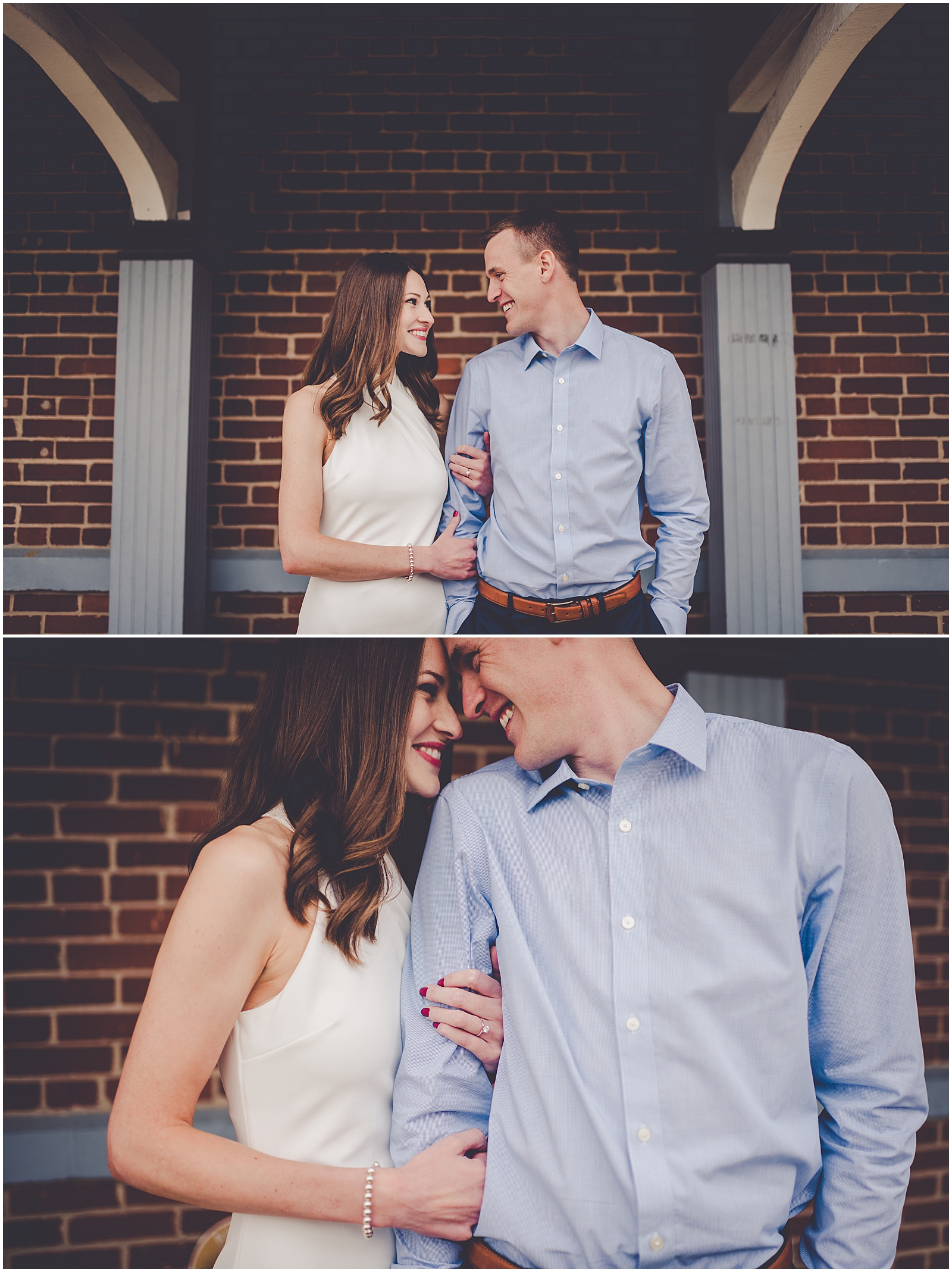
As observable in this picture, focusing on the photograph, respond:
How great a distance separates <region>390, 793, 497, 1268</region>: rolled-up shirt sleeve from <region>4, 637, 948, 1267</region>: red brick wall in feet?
3.36

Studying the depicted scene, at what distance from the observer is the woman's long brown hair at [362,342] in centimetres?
177

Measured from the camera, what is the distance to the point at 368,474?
1.78 metres

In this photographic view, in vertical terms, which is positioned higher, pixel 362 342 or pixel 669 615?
pixel 362 342

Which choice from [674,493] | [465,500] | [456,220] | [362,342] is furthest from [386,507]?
[456,220]

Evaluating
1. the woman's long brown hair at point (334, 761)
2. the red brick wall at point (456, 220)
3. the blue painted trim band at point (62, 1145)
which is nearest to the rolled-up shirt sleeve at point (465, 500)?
the woman's long brown hair at point (334, 761)

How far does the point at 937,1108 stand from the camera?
2.28 m

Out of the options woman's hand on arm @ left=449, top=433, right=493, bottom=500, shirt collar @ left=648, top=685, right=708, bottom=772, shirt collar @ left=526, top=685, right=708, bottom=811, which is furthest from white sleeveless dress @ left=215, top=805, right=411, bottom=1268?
woman's hand on arm @ left=449, top=433, right=493, bottom=500

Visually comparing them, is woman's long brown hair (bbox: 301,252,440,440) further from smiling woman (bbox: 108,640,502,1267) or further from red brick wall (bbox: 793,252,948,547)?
red brick wall (bbox: 793,252,948,547)

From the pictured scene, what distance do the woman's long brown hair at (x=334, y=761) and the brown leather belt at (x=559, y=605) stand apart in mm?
398

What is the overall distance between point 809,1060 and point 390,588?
117 centimetres

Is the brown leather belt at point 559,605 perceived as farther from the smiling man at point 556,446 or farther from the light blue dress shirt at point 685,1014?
the light blue dress shirt at point 685,1014

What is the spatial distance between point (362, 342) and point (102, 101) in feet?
4.65

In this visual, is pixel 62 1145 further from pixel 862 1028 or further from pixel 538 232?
pixel 538 232

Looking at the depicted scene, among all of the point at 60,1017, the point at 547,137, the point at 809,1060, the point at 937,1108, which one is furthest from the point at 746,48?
the point at 60,1017
